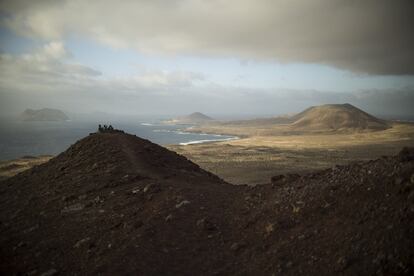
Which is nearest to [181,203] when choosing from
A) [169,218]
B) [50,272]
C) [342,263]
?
[169,218]

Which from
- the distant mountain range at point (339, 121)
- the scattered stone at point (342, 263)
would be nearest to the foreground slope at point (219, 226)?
the scattered stone at point (342, 263)

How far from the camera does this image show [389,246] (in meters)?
7.34

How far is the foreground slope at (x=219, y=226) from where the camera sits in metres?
8.10

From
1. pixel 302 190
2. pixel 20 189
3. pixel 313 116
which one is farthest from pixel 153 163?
pixel 313 116

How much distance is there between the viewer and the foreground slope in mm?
8102

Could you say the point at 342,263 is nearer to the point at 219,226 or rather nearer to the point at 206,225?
the point at 219,226

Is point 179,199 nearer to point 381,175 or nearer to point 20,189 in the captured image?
point 381,175

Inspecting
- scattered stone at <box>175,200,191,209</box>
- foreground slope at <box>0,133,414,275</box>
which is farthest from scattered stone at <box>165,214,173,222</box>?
scattered stone at <box>175,200,191,209</box>

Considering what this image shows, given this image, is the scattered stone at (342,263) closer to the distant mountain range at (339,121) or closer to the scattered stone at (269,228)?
the scattered stone at (269,228)

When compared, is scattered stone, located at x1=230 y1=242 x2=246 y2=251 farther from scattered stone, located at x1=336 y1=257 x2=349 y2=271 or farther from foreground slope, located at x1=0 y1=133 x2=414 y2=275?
scattered stone, located at x1=336 y1=257 x2=349 y2=271

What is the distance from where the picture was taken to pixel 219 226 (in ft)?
37.5

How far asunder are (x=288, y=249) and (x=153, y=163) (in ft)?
37.3

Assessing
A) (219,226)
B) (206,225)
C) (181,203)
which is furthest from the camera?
(181,203)

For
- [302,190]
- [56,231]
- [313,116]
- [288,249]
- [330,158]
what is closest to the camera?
[288,249]
